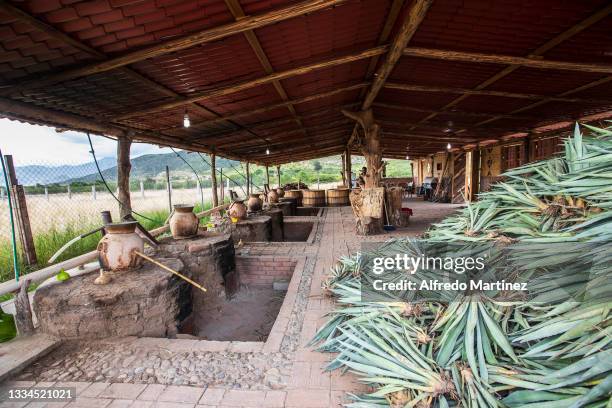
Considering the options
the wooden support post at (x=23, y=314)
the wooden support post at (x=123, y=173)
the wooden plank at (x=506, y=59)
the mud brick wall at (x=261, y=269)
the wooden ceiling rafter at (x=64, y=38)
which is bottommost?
the mud brick wall at (x=261, y=269)

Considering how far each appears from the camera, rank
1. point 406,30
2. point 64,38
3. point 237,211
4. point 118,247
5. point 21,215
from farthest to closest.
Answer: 1. point 237,211
2. point 21,215
3. point 406,30
4. point 118,247
5. point 64,38

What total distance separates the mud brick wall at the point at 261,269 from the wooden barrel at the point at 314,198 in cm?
811

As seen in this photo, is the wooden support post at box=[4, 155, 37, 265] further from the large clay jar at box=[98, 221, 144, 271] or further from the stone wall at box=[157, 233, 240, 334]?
the large clay jar at box=[98, 221, 144, 271]

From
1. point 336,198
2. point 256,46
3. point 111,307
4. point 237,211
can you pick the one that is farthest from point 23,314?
point 336,198

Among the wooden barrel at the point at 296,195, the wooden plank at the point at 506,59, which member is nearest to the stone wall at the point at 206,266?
the wooden plank at the point at 506,59

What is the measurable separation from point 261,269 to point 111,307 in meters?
2.50

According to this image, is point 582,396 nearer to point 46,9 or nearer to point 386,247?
point 386,247

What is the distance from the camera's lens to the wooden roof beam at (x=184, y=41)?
2789 mm

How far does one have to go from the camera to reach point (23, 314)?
2.80 m

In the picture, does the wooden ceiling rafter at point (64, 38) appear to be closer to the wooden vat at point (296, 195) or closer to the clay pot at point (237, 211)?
the clay pot at point (237, 211)

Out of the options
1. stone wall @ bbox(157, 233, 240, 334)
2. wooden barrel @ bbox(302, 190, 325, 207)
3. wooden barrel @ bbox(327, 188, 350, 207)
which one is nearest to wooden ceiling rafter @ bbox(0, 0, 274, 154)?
stone wall @ bbox(157, 233, 240, 334)

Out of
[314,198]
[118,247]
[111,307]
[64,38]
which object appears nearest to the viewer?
[64,38]

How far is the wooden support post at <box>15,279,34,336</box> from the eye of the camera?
2764 mm

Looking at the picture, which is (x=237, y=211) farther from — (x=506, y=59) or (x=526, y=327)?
(x=526, y=327)
